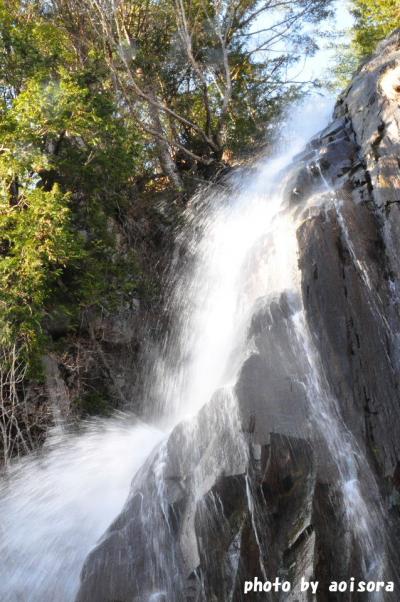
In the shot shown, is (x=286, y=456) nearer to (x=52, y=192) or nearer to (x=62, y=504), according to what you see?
(x=62, y=504)

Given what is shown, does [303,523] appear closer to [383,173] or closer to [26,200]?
[383,173]

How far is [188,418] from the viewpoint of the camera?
5.46 metres

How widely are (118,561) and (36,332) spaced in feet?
12.2

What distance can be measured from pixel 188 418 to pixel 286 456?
117 cm

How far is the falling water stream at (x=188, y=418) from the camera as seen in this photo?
196 inches

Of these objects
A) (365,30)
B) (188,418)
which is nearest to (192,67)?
(365,30)

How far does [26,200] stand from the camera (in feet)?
25.8

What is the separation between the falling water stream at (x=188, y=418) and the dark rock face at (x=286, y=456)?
0.14 metres

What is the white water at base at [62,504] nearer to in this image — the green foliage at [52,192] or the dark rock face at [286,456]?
the dark rock face at [286,456]

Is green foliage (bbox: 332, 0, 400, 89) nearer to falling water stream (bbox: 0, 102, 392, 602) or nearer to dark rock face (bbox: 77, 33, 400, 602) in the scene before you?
falling water stream (bbox: 0, 102, 392, 602)

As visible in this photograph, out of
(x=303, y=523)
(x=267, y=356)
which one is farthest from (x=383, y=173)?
(x=303, y=523)

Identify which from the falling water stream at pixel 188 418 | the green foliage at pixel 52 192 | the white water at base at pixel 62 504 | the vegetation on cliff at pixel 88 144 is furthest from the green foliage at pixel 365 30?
the white water at base at pixel 62 504

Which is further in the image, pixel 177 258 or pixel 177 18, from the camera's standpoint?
pixel 177 18

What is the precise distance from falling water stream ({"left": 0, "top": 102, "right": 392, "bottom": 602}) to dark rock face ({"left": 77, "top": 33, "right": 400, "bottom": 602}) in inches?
5.4
